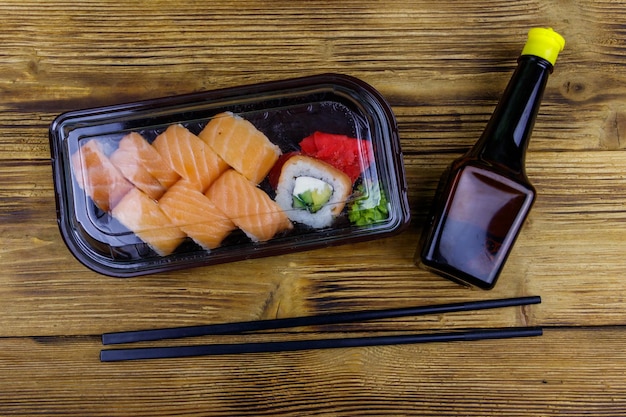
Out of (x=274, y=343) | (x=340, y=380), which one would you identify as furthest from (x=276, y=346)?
(x=340, y=380)

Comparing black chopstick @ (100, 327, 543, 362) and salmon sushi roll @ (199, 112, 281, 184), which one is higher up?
salmon sushi roll @ (199, 112, 281, 184)

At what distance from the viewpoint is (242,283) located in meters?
1.41

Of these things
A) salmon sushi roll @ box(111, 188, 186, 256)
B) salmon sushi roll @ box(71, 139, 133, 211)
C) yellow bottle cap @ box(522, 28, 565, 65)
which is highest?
yellow bottle cap @ box(522, 28, 565, 65)

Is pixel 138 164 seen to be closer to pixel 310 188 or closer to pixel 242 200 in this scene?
pixel 242 200

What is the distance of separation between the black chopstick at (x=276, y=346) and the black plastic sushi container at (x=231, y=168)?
0.80 feet

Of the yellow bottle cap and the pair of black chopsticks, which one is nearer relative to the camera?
the yellow bottle cap

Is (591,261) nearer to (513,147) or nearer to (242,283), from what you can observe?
(513,147)

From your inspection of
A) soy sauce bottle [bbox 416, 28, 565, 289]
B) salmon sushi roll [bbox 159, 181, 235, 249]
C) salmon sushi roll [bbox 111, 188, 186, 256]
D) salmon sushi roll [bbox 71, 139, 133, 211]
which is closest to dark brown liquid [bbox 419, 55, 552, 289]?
soy sauce bottle [bbox 416, 28, 565, 289]

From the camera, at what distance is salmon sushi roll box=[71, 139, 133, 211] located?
124 centimetres

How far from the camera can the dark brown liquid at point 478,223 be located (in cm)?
120

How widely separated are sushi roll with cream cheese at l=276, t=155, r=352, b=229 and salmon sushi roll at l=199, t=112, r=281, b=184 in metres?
0.05

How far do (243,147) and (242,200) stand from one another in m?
0.12

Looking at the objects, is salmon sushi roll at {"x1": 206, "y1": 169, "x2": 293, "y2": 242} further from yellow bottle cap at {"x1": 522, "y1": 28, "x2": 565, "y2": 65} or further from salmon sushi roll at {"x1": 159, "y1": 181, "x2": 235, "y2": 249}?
yellow bottle cap at {"x1": 522, "y1": 28, "x2": 565, "y2": 65}

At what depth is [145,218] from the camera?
1238mm
